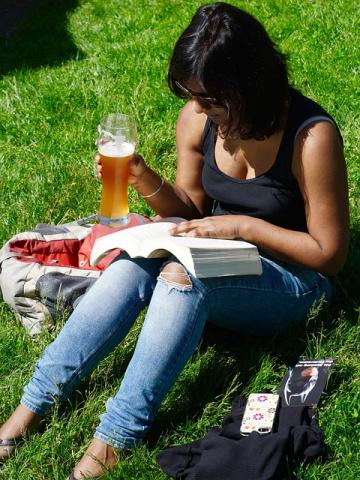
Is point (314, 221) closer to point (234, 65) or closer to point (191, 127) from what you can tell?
point (234, 65)

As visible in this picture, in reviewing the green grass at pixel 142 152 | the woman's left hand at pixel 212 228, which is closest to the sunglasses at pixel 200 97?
the woman's left hand at pixel 212 228

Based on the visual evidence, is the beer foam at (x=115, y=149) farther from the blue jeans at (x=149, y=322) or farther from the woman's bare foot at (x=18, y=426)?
the woman's bare foot at (x=18, y=426)

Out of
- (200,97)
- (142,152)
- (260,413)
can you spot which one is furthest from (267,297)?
(142,152)

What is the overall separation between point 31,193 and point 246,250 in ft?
7.17

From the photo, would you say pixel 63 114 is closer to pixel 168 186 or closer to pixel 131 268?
pixel 168 186

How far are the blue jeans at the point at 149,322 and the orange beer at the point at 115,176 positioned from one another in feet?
0.83

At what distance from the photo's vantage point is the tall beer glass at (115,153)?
11.5 feet

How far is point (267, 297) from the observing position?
3.49 m

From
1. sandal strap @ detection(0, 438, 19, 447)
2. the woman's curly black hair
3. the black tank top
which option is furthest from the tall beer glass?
sandal strap @ detection(0, 438, 19, 447)

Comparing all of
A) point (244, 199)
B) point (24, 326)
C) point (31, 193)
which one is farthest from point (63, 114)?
point (244, 199)

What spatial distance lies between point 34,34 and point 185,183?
511cm

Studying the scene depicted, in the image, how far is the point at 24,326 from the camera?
409cm

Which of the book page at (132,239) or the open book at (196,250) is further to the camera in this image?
the book page at (132,239)

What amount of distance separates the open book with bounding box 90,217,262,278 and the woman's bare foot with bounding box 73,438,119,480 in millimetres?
692
